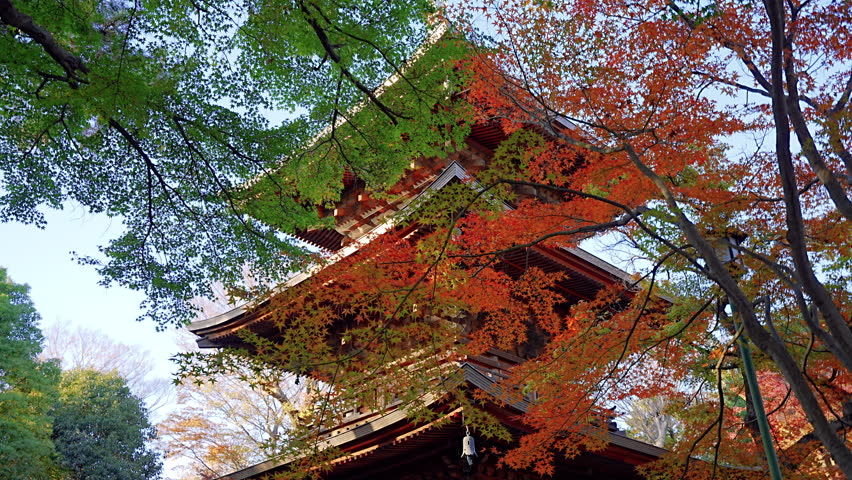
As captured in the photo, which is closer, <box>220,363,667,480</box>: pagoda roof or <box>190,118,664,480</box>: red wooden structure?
<box>220,363,667,480</box>: pagoda roof

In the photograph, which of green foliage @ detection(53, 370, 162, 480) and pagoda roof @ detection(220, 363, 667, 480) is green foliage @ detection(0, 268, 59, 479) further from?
pagoda roof @ detection(220, 363, 667, 480)

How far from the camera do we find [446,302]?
7.63 meters

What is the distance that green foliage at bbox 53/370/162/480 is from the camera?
1700 centimetres

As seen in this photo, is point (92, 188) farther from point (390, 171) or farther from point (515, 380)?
point (515, 380)

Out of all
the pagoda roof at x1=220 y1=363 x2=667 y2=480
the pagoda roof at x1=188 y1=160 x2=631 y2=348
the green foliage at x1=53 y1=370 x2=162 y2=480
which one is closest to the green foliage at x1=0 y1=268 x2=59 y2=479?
the green foliage at x1=53 y1=370 x2=162 y2=480

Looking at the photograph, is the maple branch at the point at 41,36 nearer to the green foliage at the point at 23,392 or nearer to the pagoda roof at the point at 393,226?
the pagoda roof at the point at 393,226

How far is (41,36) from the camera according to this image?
6.26 m

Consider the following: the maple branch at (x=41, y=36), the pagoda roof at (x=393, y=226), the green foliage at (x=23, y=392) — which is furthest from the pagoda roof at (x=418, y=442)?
the green foliage at (x=23, y=392)

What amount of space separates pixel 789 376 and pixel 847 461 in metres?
0.79

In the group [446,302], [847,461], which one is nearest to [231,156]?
[446,302]

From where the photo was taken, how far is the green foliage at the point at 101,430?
1700cm

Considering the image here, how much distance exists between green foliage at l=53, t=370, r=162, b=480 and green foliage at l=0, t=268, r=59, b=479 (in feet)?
1.62

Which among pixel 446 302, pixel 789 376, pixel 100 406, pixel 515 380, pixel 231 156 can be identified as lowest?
pixel 789 376

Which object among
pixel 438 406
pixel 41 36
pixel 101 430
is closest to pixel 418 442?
pixel 438 406
